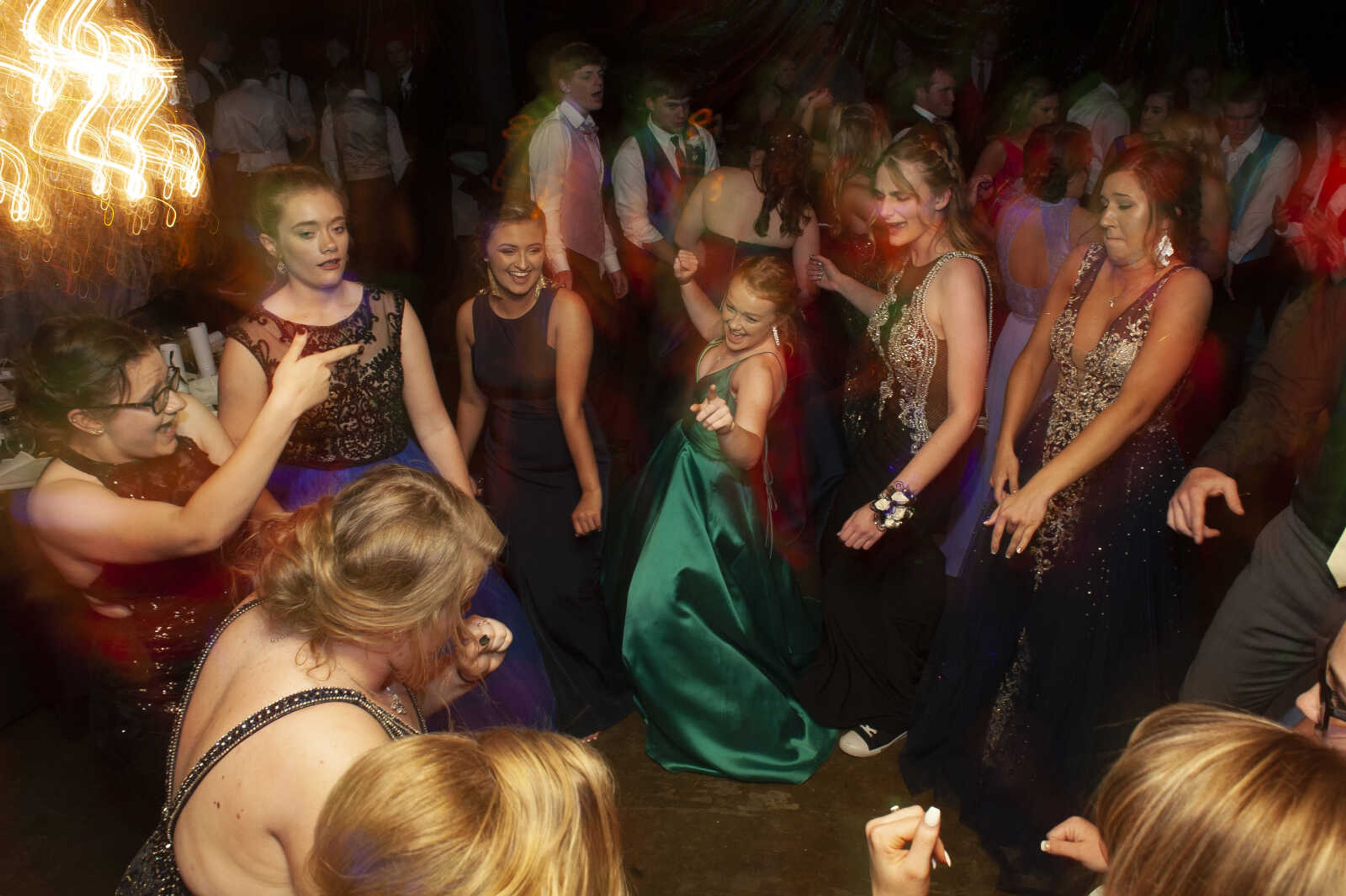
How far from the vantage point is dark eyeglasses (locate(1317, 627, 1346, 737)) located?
1258 mm

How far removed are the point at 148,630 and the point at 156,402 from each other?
0.51 metres

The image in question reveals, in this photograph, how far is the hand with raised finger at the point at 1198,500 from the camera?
2.10 metres

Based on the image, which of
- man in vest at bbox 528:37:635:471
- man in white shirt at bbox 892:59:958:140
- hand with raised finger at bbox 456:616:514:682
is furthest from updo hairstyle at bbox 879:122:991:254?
man in white shirt at bbox 892:59:958:140

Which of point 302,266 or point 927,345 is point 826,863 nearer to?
point 927,345

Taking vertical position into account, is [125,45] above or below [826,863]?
above

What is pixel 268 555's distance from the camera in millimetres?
1471

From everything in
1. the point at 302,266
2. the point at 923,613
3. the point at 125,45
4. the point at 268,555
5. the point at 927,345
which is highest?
the point at 125,45

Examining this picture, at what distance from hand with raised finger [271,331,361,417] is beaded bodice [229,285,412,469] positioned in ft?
1.23

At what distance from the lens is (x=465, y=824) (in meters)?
0.94

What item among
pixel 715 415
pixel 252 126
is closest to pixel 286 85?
pixel 252 126

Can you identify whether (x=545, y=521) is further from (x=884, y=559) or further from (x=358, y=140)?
(x=358, y=140)

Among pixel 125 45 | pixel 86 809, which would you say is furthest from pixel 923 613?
pixel 125 45

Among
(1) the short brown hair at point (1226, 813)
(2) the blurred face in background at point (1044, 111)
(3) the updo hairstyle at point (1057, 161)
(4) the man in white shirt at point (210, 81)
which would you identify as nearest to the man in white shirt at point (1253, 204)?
(2) the blurred face in background at point (1044, 111)

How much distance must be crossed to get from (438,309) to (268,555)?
216 inches
